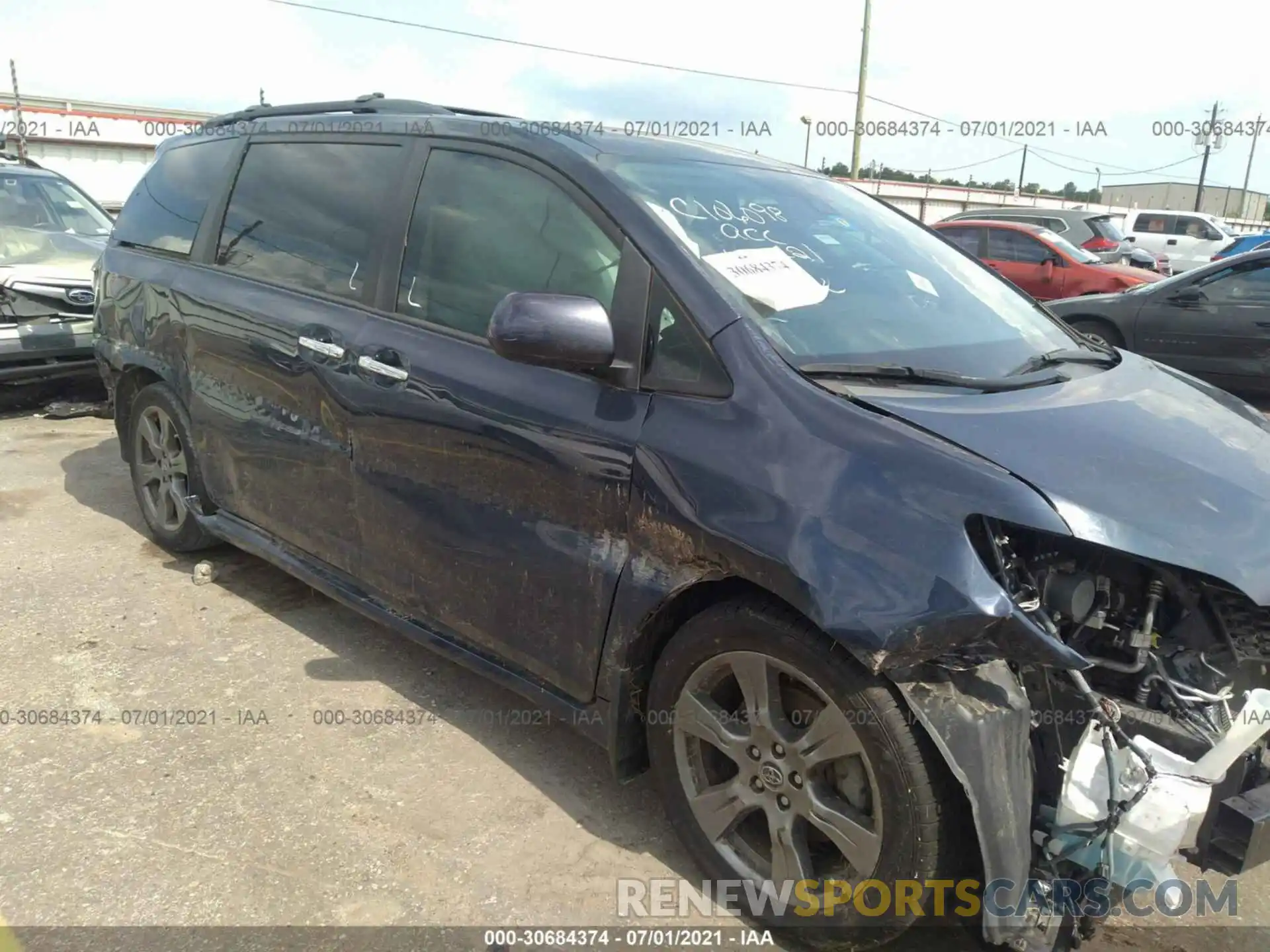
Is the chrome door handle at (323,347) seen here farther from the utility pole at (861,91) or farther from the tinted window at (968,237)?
the utility pole at (861,91)

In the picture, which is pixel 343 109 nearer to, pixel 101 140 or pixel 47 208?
pixel 47 208

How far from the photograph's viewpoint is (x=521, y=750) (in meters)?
3.10

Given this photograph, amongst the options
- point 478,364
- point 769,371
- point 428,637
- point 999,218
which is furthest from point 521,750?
point 999,218

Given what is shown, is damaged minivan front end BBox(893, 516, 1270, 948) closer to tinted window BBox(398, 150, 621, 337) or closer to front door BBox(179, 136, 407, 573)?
tinted window BBox(398, 150, 621, 337)

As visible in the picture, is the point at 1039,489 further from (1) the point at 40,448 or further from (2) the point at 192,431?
(1) the point at 40,448

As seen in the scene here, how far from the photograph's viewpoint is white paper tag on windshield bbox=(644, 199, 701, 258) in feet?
8.26

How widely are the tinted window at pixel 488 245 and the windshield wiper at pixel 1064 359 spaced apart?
1146 mm

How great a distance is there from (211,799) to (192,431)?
1782mm

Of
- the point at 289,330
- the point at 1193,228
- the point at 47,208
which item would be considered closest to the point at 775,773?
the point at 289,330

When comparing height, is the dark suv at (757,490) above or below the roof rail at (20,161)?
below

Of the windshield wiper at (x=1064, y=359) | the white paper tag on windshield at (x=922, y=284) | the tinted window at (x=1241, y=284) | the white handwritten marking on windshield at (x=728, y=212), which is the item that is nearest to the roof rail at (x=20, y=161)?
the white handwritten marking on windshield at (x=728, y=212)

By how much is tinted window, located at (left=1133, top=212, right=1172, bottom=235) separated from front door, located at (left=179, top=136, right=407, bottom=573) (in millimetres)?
25521

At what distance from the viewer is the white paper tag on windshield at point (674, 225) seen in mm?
2518

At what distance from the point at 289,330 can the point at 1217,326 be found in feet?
26.1
